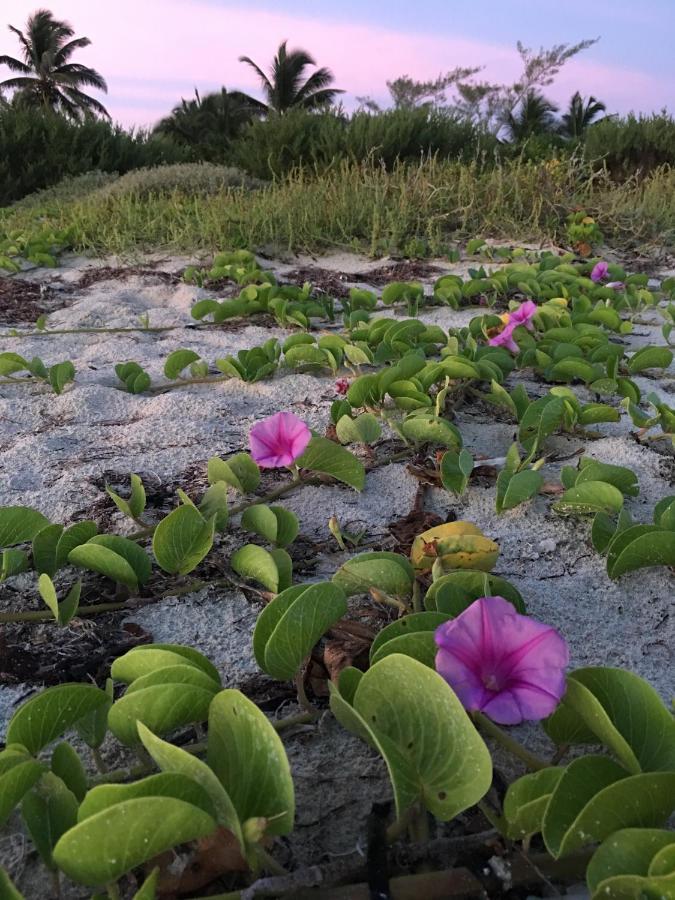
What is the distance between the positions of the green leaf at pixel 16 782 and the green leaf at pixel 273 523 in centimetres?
62

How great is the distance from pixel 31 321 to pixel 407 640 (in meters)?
3.29

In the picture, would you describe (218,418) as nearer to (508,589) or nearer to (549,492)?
(549,492)

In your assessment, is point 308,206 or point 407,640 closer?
point 407,640

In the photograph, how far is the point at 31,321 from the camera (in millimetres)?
3615

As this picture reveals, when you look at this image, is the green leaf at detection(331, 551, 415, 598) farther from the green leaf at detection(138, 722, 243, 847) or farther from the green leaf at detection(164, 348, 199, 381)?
the green leaf at detection(164, 348, 199, 381)

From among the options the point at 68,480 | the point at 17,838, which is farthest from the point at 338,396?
the point at 17,838

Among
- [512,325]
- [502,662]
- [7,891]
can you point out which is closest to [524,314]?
[512,325]

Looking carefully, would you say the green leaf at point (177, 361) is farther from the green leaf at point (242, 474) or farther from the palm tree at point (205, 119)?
the palm tree at point (205, 119)

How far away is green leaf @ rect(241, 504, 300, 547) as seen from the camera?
4.18 feet

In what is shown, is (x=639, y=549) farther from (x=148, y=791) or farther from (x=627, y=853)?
(x=148, y=791)

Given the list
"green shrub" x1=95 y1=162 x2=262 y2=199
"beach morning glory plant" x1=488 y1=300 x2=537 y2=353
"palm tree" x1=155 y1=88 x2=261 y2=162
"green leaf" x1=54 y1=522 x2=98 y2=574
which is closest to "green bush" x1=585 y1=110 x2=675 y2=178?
"green shrub" x1=95 y1=162 x2=262 y2=199

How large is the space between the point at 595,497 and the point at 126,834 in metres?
1.00

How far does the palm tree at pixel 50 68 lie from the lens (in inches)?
1069

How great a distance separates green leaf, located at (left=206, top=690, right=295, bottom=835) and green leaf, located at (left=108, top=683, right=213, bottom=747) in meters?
0.06
